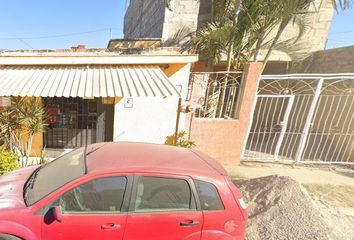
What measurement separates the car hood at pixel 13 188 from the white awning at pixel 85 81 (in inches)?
93.4

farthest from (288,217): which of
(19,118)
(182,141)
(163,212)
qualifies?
(19,118)

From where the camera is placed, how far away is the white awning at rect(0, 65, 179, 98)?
6336 mm

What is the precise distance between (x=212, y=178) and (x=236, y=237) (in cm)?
89

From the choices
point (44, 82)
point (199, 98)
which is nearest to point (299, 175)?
point (199, 98)

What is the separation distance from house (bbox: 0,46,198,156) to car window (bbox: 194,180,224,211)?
3.27 meters

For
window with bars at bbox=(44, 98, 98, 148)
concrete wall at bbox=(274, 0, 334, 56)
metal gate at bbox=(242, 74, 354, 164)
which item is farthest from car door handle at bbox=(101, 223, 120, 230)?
concrete wall at bbox=(274, 0, 334, 56)

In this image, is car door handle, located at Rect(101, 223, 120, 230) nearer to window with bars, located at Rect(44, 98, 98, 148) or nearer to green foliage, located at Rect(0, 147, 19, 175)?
green foliage, located at Rect(0, 147, 19, 175)

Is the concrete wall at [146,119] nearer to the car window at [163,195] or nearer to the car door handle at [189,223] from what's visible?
the car window at [163,195]

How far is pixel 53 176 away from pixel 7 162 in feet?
10.4

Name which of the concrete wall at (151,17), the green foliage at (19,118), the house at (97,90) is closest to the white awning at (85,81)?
the house at (97,90)

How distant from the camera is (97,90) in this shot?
6496 mm

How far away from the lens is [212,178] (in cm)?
369

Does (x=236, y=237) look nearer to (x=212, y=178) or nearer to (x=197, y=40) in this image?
(x=212, y=178)

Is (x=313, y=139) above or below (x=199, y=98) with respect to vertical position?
below
